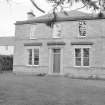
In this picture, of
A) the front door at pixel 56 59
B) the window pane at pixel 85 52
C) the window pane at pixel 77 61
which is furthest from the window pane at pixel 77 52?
the front door at pixel 56 59

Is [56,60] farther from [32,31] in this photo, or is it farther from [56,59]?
[32,31]

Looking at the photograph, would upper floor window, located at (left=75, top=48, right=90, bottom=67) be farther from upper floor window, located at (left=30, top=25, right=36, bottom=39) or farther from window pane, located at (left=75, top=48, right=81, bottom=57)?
upper floor window, located at (left=30, top=25, right=36, bottom=39)

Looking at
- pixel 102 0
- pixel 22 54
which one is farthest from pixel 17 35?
pixel 102 0

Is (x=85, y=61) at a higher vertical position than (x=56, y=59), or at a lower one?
lower

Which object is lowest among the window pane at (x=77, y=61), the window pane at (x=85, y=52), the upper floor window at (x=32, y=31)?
the window pane at (x=77, y=61)

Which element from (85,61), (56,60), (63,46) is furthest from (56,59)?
(85,61)

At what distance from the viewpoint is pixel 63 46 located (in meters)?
23.9

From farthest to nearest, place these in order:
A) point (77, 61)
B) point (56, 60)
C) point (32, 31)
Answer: point (32, 31), point (56, 60), point (77, 61)

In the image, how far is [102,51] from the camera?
22312 millimetres

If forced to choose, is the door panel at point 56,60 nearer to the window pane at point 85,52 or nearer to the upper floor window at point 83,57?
the upper floor window at point 83,57

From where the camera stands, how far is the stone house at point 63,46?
74.1ft

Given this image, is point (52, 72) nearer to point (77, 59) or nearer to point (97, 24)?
point (77, 59)

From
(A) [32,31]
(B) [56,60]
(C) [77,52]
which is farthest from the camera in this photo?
(A) [32,31]

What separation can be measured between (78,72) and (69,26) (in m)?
5.29
